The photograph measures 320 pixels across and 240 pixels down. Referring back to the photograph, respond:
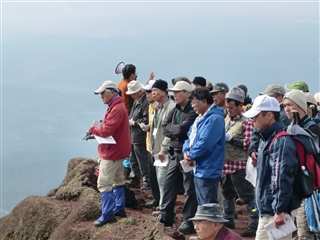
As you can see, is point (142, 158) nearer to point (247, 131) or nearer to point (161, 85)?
point (161, 85)

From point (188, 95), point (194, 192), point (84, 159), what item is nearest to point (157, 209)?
point (194, 192)

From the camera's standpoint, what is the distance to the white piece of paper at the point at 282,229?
6980 millimetres

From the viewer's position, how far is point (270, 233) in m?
7.07

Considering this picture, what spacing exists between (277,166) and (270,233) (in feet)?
2.55

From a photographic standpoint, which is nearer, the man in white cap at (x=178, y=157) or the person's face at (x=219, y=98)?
the man in white cap at (x=178, y=157)

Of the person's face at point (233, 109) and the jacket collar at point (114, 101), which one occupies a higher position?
the jacket collar at point (114, 101)

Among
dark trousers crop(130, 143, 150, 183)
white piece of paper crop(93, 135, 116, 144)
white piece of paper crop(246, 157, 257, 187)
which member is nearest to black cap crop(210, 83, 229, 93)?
white piece of paper crop(93, 135, 116, 144)

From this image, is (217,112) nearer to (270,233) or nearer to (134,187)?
(270,233)

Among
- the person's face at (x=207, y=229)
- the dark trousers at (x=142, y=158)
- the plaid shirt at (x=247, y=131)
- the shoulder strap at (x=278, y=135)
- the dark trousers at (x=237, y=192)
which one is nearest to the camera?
the person's face at (x=207, y=229)

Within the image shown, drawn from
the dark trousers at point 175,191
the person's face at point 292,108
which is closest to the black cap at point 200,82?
the dark trousers at point 175,191

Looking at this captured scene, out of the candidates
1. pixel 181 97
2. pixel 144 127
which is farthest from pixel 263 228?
pixel 144 127

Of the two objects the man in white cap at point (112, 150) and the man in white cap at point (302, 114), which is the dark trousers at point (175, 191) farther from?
the man in white cap at point (302, 114)

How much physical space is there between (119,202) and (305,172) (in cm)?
479

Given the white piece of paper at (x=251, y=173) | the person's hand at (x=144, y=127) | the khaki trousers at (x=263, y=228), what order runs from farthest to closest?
the person's hand at (x=144, y=127)
the white piece of paper at (x=251, y=173)
the khaki trousers at (x=263, y=228)
